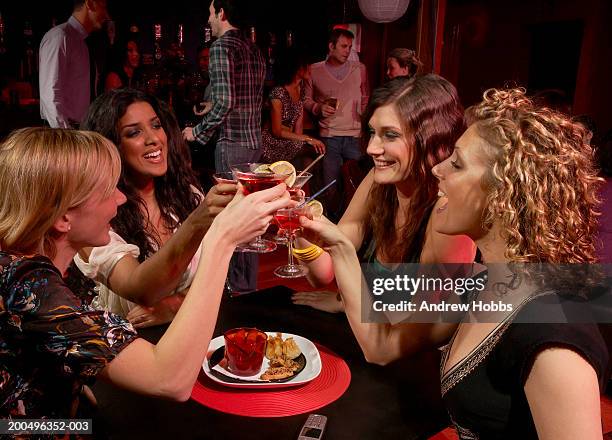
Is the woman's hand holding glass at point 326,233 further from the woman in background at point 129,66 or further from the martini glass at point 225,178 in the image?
the woman in background at point 129,66

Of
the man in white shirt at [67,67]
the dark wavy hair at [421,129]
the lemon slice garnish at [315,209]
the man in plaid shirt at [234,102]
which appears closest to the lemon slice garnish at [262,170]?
the lemon slice garnish at [315,209]

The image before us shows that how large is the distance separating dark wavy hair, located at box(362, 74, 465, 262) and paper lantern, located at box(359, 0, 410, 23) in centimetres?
297

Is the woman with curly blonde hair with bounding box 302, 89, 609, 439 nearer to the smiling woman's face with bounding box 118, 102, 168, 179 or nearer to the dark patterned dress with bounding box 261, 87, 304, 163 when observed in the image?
the smiling woman's face with bounding box 118, 102, 168, 179

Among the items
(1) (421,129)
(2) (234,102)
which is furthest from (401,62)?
(1) (421,129)

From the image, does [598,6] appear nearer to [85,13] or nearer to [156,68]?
[156,68]

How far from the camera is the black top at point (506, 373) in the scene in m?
1.00

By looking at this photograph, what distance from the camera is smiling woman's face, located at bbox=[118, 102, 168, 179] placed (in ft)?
7.21

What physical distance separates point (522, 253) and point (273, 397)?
0.65 m

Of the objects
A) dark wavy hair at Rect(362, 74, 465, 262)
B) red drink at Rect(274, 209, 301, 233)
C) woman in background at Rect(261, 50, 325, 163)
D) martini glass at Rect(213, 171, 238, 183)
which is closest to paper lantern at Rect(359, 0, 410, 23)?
woman in background at Rect(261, 50, 325, 163)

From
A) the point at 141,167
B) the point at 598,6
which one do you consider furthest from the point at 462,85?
the point at 141,167

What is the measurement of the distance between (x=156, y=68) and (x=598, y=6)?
534 centimetres

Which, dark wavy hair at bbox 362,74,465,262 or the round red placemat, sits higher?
dark wavy hair at bbox 362,74,465,262

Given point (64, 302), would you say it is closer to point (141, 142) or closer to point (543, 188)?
point (543, 188)

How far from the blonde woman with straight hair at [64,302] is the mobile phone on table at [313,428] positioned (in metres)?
0.25
